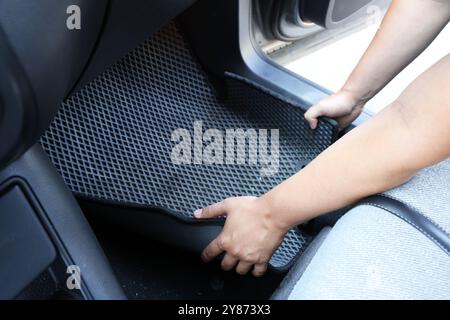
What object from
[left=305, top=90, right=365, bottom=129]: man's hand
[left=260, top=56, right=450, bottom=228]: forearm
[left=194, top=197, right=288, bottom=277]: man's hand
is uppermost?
[left=260, top=56, right=450, bottom=228]: forearm

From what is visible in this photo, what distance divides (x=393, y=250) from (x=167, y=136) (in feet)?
1.58

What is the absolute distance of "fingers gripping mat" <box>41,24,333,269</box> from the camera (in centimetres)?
84

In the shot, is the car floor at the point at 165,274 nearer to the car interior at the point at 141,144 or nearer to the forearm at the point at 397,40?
the car interior at the point at 141,144

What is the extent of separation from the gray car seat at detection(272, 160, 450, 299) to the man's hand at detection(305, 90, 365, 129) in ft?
0.91

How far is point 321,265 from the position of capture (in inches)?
21.5

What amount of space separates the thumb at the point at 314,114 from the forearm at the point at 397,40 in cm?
5

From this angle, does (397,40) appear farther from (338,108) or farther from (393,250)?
(393,250)

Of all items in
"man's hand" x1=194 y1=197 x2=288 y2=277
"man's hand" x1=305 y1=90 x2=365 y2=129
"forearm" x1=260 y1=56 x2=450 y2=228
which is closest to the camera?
"forearm" x1=260 y1=56 x2=450 y2=228

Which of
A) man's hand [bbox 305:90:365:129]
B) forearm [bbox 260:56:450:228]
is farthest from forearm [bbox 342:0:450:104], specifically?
forearm [bbox 260:56:450:228]

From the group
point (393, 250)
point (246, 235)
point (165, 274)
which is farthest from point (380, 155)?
point (165, 274)

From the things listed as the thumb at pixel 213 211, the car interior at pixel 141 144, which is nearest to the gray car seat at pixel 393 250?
the car interior at pixel 141 144

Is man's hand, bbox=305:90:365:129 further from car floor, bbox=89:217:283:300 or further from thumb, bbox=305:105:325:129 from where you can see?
car floor, bbox=89:217:283:300

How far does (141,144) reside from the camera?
0.90 m
